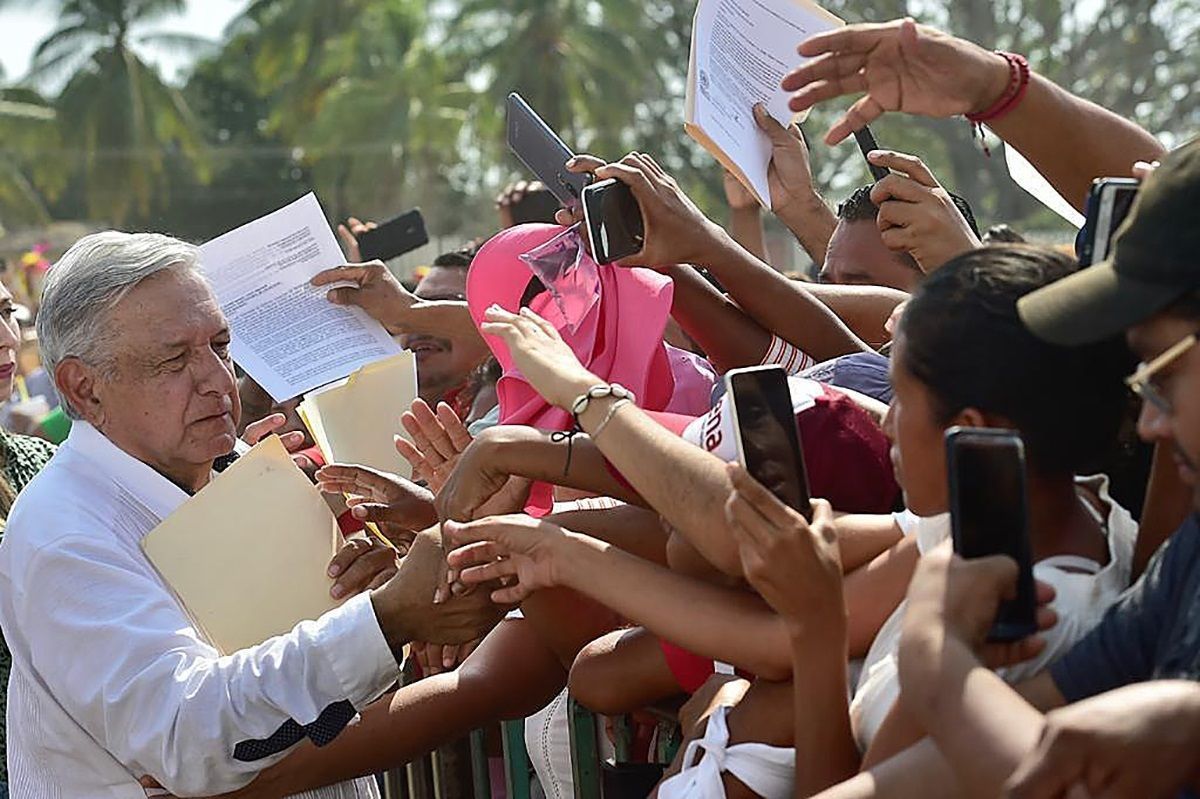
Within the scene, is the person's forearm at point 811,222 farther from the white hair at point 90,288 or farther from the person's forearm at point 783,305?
the white hair at point 90,288

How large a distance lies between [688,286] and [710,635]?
1259 millimetres

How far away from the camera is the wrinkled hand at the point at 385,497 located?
3.67 m

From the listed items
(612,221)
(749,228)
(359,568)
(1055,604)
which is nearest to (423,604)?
(359,568)

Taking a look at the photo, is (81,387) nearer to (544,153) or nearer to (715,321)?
(544,153)

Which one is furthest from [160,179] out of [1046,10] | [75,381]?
[75,381]

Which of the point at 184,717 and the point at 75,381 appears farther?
the point at 75,381

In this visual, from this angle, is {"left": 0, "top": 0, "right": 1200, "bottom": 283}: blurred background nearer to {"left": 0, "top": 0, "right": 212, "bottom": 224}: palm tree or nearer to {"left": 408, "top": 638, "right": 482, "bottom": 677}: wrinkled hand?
{"left": 0, "top": 0, "right": 212, "bottom": 224}: palm tree

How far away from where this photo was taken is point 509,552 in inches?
115

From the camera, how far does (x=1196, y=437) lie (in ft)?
6.48

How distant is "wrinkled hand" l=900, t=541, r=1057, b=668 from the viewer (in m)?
2.06

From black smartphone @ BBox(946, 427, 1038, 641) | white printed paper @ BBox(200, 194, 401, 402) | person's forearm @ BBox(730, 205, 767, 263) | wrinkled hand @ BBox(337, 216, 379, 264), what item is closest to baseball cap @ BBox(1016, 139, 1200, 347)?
black smartphone @ BBox(946, 427, 1038, 641)

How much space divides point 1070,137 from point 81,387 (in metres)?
2.02

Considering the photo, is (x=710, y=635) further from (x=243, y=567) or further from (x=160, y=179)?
(x=160, y=179)

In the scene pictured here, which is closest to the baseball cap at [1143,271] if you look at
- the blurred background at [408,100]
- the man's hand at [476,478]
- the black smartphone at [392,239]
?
the man's hand at [476,478]
